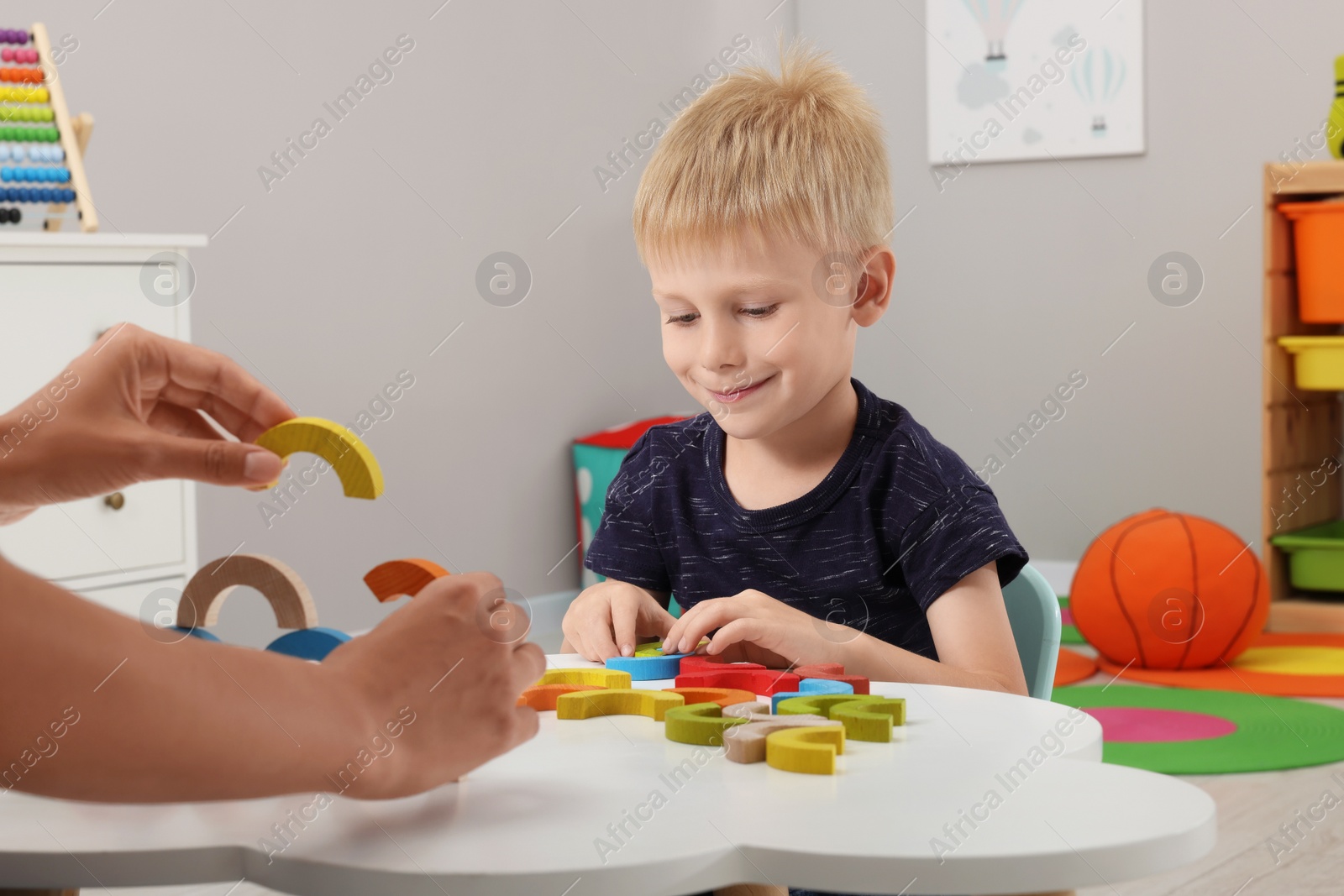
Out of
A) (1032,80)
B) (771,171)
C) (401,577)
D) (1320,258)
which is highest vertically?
(1032,80)

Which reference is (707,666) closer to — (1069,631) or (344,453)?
(344,453)

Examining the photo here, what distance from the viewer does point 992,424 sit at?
405 centimetres

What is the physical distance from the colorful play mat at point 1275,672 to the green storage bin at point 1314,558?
0.54ft

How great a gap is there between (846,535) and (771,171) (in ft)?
1.10

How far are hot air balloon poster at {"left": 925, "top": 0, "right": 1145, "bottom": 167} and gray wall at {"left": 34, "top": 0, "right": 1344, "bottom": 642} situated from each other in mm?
59

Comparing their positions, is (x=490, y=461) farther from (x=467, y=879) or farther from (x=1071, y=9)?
(x=467, y=879)

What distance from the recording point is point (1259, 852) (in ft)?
5.93

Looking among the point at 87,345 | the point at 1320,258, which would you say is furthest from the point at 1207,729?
the point at 87,345

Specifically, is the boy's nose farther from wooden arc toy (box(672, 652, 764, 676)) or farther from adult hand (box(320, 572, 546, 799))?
adult hand (box(320, 572, 546, 799))

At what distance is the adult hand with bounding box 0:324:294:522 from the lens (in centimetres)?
76

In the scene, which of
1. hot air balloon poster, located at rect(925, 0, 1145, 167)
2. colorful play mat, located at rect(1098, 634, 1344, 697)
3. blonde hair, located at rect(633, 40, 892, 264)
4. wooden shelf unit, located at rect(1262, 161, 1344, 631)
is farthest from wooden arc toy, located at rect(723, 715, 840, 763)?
hot air balloon poster, located at rect(925, 0, 1145, 167)

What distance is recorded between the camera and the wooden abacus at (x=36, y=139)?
2.01 metres

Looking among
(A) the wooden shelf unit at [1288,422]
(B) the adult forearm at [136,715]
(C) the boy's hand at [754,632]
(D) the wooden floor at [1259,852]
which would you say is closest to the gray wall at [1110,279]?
(A) the wooden shelf unit at [1288,422]

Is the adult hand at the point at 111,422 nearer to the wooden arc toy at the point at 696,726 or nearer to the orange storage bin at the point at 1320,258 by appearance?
the wooden arc toy at the point at 696,726
